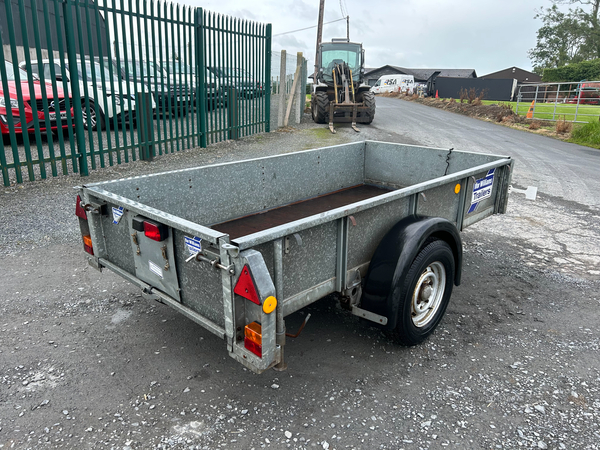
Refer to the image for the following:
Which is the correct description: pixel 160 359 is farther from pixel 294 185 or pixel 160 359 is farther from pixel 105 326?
pixel 294 185

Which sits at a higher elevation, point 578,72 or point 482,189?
point 578,72

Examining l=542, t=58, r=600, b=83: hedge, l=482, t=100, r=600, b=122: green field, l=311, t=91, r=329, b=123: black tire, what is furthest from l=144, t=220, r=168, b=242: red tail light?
l=542, t=58, r=600, b=83: hedge

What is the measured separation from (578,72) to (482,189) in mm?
51130

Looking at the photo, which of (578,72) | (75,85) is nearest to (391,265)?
(75,85)

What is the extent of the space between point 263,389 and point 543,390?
1892 millimetres

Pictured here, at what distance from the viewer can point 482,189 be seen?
453 cm

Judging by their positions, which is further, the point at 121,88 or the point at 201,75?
the point at 201,75

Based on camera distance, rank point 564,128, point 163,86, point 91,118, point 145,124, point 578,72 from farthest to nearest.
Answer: point 578,72
point 564,128
point 163,86
point 145,124
point 91,118

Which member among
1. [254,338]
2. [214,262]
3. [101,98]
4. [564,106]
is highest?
[101,98]

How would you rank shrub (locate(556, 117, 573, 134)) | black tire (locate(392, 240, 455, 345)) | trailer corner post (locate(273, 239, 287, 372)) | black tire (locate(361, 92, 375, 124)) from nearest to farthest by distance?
1. trailer corner post (locate(273, 239, 287, 372))
2. black tire (locate(392, 240, 455, 345))
3. black tire (locate(361, 92, 375, 124))
4. shrub (locate(556, 117, 573, 134))

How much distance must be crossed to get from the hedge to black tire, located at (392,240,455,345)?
163 feet

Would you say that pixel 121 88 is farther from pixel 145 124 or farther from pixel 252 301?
pixel 252 301

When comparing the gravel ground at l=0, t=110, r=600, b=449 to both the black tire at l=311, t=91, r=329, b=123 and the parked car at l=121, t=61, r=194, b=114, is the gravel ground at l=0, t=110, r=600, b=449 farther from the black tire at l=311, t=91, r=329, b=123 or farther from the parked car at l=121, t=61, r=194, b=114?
the black tire at l=311, t=91, r=329, b=123

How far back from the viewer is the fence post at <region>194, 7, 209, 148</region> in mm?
9734
